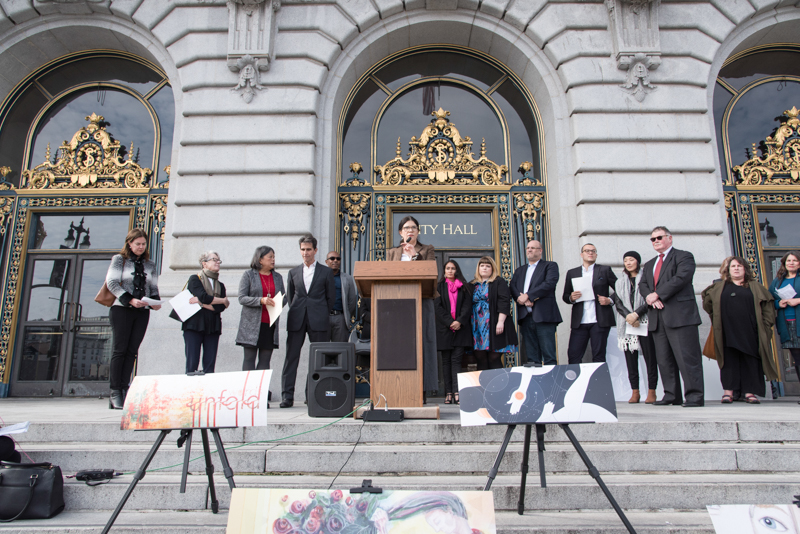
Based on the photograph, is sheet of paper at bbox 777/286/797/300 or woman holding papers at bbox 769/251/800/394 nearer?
woman holding papers at bbox 769/251/800/394

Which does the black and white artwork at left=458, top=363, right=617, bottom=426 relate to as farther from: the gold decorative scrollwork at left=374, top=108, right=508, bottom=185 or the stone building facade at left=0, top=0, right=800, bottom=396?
the gold decorative scrollwork at left=374, top=108, right=508, bottom=185

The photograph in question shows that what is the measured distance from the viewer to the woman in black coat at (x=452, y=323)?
7.73 m

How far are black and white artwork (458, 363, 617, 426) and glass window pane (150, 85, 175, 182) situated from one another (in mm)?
9164

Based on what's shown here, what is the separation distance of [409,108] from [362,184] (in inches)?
79.7

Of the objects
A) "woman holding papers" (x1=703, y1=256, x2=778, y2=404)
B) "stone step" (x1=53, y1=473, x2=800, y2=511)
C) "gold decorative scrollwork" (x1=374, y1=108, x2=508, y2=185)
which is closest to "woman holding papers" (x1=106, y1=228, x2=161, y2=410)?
"stone step" (x1=53, y1=473, x2=800, y2=511)

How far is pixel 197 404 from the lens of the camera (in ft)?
11.3

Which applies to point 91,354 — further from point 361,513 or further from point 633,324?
point 633,324

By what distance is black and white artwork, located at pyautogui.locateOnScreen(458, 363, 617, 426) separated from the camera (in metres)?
3.39

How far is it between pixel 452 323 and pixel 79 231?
769 centimetres

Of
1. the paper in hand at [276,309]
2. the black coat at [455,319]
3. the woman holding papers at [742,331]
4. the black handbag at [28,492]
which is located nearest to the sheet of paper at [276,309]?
the paper in hand at [276,309]

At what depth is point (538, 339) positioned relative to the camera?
8000 mm

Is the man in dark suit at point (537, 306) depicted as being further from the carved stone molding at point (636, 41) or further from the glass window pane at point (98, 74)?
the glass window pane at point (98, 74)

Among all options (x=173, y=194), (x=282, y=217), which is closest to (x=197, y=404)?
(x=282, y=217)

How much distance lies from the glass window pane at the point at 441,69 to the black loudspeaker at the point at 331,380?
23.6ft
